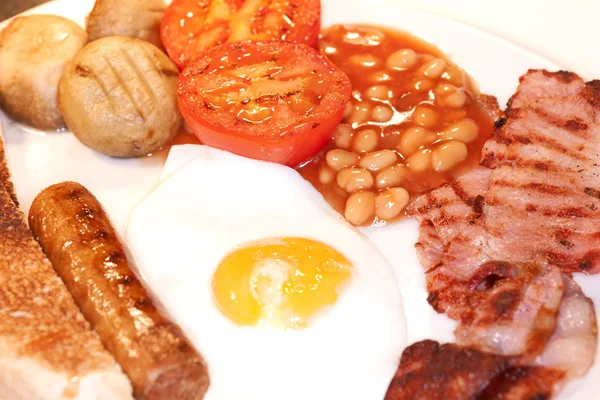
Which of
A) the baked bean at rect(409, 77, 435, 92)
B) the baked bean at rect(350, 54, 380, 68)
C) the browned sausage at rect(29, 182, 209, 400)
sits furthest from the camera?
the baked bean at rect(350, 54, 380, 68)

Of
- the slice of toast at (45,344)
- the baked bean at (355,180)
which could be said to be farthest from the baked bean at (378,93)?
the slice of toast at (45,344)

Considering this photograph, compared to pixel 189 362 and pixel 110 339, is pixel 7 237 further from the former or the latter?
pixel 189 362

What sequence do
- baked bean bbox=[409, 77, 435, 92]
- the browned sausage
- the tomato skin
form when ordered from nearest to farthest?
the browned sausage < the tomato skin < baked bean bbox=[409, 77, 435, 92]

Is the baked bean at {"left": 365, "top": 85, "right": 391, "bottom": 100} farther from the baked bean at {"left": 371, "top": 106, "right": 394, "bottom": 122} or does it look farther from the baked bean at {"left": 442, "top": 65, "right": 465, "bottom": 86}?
the baked bean at {"left": 442, "top": 65, "right": 465, "bottom": 86}

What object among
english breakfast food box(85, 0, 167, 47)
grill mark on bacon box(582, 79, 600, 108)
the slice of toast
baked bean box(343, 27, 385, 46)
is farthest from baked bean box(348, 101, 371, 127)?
the slice of toast

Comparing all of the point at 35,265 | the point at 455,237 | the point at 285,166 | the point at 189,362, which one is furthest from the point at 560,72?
the point at 35,265

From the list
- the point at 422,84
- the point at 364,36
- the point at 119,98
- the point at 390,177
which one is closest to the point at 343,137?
the point at 390,177

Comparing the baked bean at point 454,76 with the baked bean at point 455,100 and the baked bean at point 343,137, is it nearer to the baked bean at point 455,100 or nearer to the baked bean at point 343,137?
the baked bean at point 455,100
